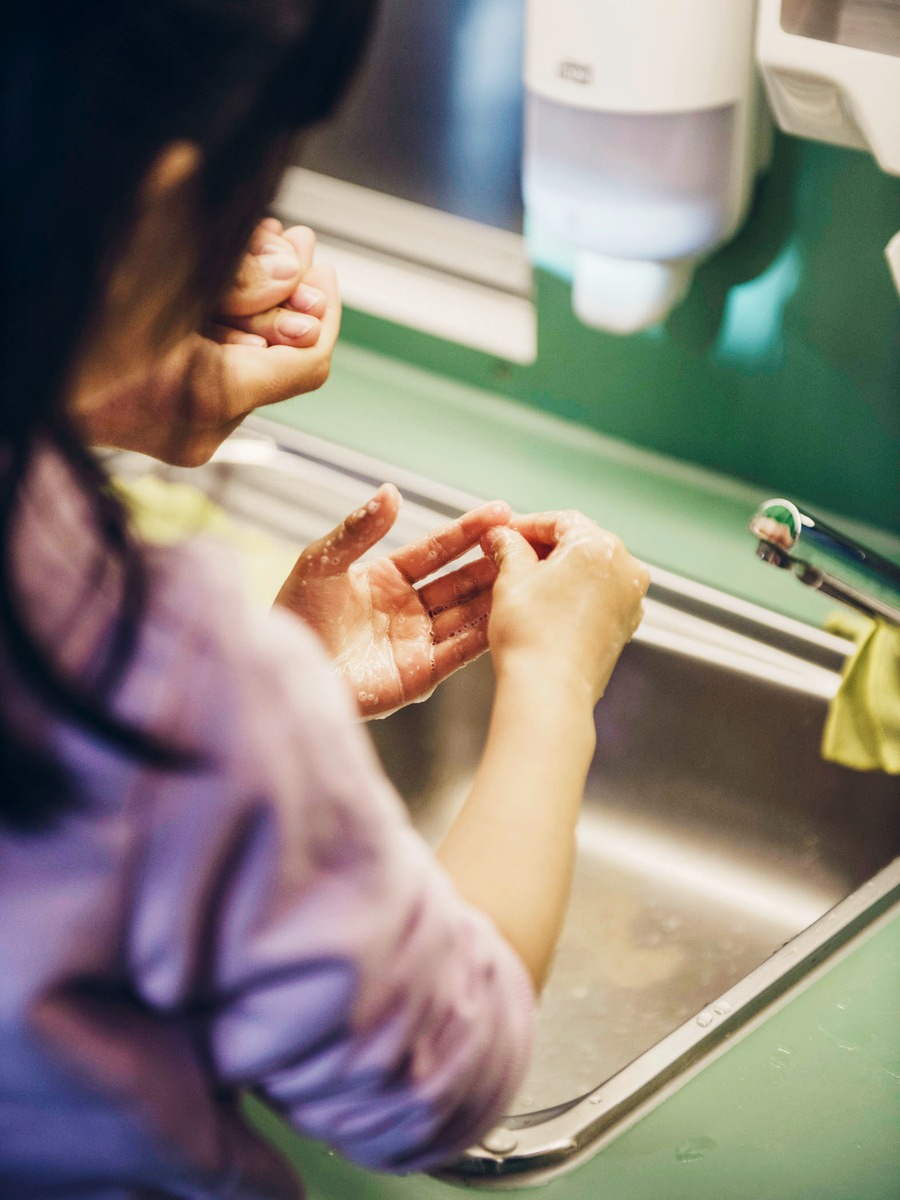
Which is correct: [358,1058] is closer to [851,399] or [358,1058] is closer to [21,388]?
[21,388]

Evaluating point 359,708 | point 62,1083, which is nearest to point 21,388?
point 62,1083

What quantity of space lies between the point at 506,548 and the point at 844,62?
0.40 m

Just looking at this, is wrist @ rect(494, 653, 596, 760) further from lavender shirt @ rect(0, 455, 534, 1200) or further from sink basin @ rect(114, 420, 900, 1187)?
sink basin @ rect(114, 420, 900, 1187)

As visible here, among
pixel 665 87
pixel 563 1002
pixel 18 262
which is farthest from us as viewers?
pixel 563 1002

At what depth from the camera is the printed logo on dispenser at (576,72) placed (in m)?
0.96

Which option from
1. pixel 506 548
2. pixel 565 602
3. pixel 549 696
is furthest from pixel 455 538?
pixel 549 696

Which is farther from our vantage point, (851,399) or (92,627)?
(851,399)

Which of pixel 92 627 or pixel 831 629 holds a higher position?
pixel 92 627

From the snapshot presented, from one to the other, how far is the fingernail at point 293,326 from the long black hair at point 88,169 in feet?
1.92

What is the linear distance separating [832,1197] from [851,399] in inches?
28.6

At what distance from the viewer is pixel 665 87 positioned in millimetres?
942

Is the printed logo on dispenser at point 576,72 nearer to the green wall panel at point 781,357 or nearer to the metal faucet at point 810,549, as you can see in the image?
the green wall panel at point 781,357

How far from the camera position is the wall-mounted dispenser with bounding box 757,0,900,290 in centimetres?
79

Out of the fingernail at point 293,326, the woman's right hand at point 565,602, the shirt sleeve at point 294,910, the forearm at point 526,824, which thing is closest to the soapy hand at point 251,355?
the fingernail at point 293,326
